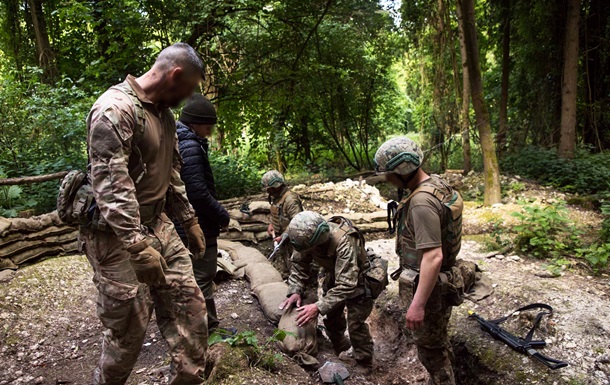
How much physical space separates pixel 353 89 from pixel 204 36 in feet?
17.5

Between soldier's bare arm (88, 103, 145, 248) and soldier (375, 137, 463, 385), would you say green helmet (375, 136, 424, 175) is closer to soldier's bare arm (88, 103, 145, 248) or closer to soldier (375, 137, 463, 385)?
soldier (375, 137, 463, 385)

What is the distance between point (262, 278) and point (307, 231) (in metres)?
1.73

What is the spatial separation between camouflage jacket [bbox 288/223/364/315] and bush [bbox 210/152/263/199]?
4.72 metres

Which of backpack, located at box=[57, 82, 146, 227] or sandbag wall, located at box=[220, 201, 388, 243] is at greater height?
backpack, located at box=[57, 82, 146, 227]

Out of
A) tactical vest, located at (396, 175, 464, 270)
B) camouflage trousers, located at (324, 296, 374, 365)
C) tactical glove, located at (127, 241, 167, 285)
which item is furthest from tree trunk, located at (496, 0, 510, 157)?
tactical glove, located at (127, 241, 167, 285)

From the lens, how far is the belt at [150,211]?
2.15 metres

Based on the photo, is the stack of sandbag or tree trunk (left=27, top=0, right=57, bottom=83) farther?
tree trunk (left=27, top=0, right=57, bottom=83)

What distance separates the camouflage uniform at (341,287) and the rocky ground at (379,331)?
0.18 metres

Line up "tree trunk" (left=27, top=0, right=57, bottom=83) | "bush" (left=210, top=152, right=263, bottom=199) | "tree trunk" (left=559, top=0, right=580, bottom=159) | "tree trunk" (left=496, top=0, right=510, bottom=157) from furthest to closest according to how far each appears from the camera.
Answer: "tree trunk" (left=496, top=0, right=510, bottom=157), "tree trunk" (left=559, top=0, right=580, bottom=159), "tree trunk" (left=27, top=0, right=57, bottom=83), "bush" (left=210, top=152, right=263, bottom=199)

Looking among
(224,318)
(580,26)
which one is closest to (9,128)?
(224,318)

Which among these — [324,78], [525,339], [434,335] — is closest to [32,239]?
[434,335]

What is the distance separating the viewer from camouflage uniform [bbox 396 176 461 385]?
8.32 feet

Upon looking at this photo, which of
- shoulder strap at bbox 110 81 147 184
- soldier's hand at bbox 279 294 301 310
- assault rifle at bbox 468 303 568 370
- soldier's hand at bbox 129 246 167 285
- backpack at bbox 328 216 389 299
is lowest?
assault rifle at bbox 468 303 568 370

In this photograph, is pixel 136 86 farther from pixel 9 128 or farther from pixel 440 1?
pixel 440 1
